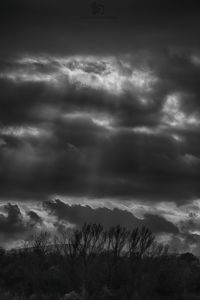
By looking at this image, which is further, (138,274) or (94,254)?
(94,254)

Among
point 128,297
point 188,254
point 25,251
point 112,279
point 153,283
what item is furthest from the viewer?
point 188,254

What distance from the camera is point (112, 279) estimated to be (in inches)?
3061

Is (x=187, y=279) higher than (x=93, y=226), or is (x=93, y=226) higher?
(x=93, y=226)

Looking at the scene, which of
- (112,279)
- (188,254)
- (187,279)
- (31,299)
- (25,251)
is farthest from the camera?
(188,254)

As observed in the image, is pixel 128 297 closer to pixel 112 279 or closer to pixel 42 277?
pixel 112 279

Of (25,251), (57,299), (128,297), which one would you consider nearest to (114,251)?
(128,297)

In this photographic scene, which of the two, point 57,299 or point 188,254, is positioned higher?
point 188,254

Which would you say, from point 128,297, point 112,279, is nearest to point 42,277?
point 112,279

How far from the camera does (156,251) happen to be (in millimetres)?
79312

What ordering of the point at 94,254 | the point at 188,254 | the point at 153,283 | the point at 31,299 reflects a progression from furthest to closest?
the point at 188,254
the point at 94,254
the point at 153,283
the point at 31,299

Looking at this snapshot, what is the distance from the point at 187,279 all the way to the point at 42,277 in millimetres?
19485

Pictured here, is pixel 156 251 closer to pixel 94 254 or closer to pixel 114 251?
pixel 114 251

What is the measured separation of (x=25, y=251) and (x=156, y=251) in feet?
150

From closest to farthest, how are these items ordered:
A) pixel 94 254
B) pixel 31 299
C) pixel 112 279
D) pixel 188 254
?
pixel 31 299, pixel 112 279, pixel 94 254, pixel 188 254
